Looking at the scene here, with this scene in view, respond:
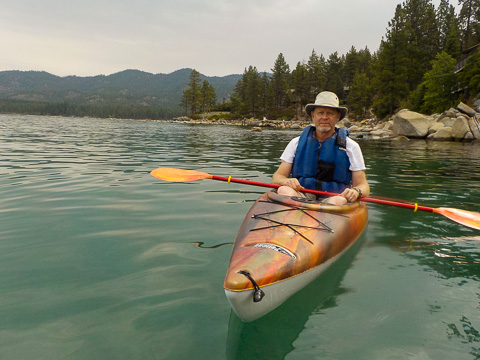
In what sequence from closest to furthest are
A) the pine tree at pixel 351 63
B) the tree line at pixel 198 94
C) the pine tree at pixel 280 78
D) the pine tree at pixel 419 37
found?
1. the pine tree at pixel 419 37
2. the pine tree at pixel 351 63
3. the pine tree at pixel 280 78
4. the tree line at pixel 198 94

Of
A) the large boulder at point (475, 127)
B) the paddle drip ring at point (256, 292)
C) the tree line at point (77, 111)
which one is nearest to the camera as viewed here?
the paddle drip ring at point (256, 292)

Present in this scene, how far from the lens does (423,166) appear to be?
38.8 feet

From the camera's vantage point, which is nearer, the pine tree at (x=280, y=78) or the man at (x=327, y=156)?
the man at (x=327, y=156)

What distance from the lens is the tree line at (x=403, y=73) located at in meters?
35.4

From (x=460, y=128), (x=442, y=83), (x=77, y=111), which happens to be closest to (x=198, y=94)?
(x=442, y=83)

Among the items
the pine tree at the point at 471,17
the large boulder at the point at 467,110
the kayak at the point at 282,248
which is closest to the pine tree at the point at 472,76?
the large boulder at the point at 467,110

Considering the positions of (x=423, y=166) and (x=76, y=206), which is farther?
(x=423, y=166)

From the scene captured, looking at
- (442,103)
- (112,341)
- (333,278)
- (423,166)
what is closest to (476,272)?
(333,278)

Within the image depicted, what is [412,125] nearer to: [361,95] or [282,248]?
[282,248]

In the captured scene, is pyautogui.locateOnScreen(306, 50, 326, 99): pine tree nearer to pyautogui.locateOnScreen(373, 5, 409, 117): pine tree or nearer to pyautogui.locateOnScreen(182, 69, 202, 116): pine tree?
pyautogui.locateOnScreen(373, 5, 409, 117): pine tree

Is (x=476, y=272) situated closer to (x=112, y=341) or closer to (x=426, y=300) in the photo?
(x=426, y=300)

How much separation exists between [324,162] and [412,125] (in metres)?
26.5

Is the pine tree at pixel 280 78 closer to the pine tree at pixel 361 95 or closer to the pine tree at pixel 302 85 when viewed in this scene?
the pine tree at pixel 302 85

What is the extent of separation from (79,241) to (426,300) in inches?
158
